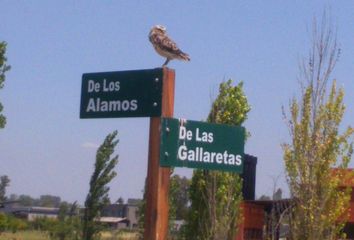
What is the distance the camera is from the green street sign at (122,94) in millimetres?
7699

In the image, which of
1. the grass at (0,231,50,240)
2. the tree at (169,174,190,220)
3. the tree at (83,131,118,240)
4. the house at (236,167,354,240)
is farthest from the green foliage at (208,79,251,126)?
the grass at (0,231,50,240)

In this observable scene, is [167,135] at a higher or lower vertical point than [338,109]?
lower

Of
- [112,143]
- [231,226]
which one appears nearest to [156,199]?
[231,226]

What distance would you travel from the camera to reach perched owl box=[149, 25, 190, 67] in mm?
8398

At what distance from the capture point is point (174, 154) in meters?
7.59

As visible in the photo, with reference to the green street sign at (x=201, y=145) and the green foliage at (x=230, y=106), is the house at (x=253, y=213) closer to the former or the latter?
the green foliage at (x=230, y=106)

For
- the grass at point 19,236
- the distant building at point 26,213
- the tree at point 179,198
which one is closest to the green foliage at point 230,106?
the tree at point 179,198

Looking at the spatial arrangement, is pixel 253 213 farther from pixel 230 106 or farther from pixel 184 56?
pixel 184 56

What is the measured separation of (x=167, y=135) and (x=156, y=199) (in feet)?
1.81

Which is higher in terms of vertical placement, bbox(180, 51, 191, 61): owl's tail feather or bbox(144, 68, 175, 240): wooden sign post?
bbox(180, 51, 191, 61): owl's tail feather

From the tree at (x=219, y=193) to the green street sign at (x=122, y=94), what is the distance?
6.62 meters

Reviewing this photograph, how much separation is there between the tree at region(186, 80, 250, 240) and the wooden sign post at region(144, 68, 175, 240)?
6.52 meters

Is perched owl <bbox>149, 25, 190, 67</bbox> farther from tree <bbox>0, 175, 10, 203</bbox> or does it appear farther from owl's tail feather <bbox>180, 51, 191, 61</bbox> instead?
tree <bbox>0, 175, 10, 203</bbox>

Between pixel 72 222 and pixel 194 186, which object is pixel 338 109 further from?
pixel 72 222
